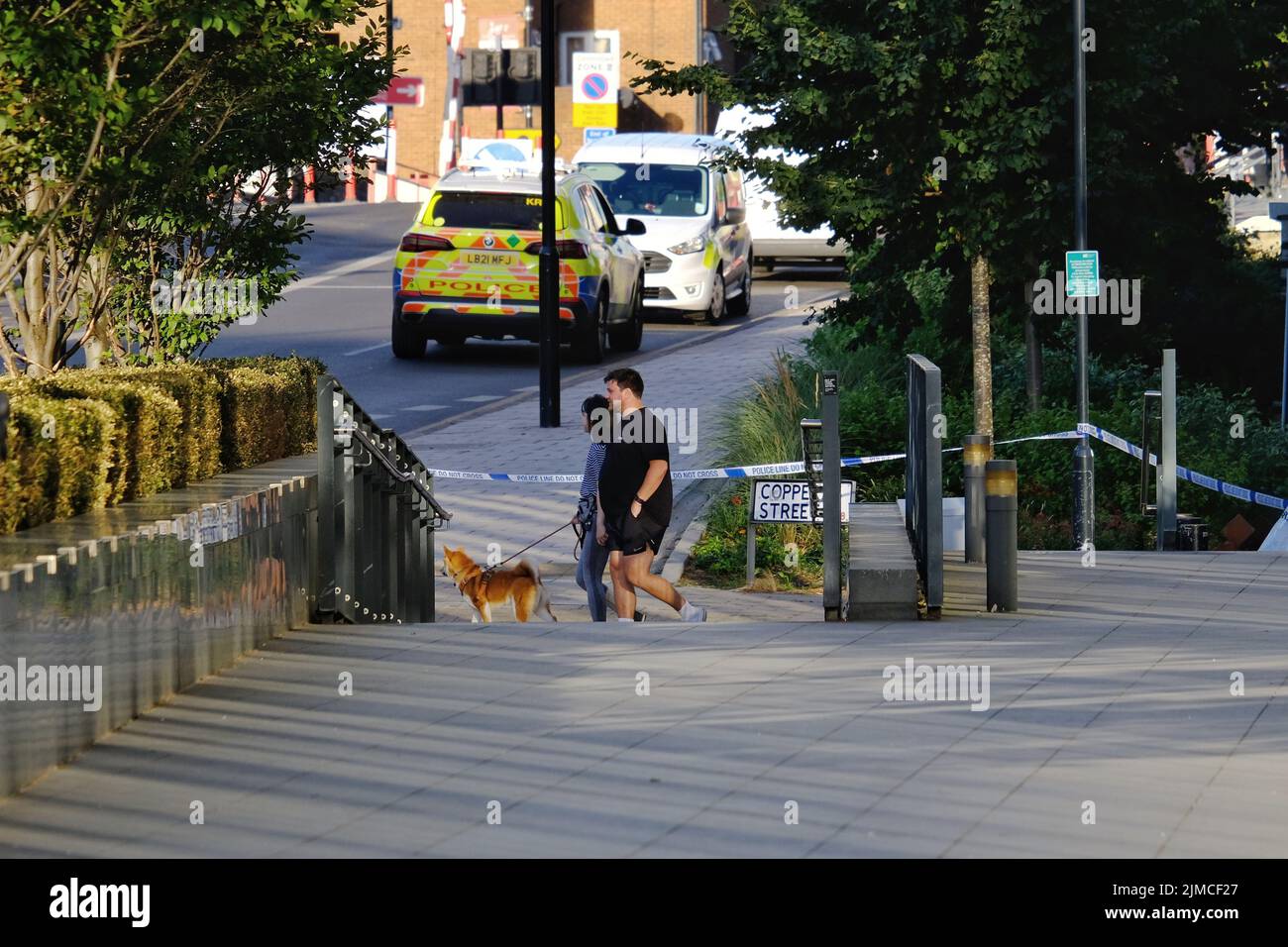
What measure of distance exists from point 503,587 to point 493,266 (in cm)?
1156

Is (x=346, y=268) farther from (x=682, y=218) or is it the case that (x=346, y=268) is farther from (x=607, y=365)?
(x=607, y=365)

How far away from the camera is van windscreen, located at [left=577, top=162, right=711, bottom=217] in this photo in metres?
29.8

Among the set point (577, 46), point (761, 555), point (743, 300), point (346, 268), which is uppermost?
point (577, 46)

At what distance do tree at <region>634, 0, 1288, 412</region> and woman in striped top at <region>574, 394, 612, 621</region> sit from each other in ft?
19.3

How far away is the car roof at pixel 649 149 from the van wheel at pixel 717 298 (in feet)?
6.02

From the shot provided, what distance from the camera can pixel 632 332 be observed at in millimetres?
26703

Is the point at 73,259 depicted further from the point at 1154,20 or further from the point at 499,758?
the point at 1154,20

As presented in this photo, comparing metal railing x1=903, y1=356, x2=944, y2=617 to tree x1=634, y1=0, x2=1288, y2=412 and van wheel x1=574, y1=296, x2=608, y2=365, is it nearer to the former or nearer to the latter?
tree x1=634, y1=0, x2=1288, y2=412

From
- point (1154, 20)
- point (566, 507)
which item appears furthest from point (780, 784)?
point (1154, 20)

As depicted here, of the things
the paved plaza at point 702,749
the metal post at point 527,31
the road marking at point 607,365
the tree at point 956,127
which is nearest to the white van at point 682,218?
the road marking at point 607,365

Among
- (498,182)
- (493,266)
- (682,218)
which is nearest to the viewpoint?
(493,266)

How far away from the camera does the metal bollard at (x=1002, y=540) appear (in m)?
11.0

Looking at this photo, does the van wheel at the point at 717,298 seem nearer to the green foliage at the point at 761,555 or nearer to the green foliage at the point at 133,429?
the green foliage at the point at 761,555

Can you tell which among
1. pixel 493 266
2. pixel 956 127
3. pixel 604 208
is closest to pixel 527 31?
pixel 604 208
